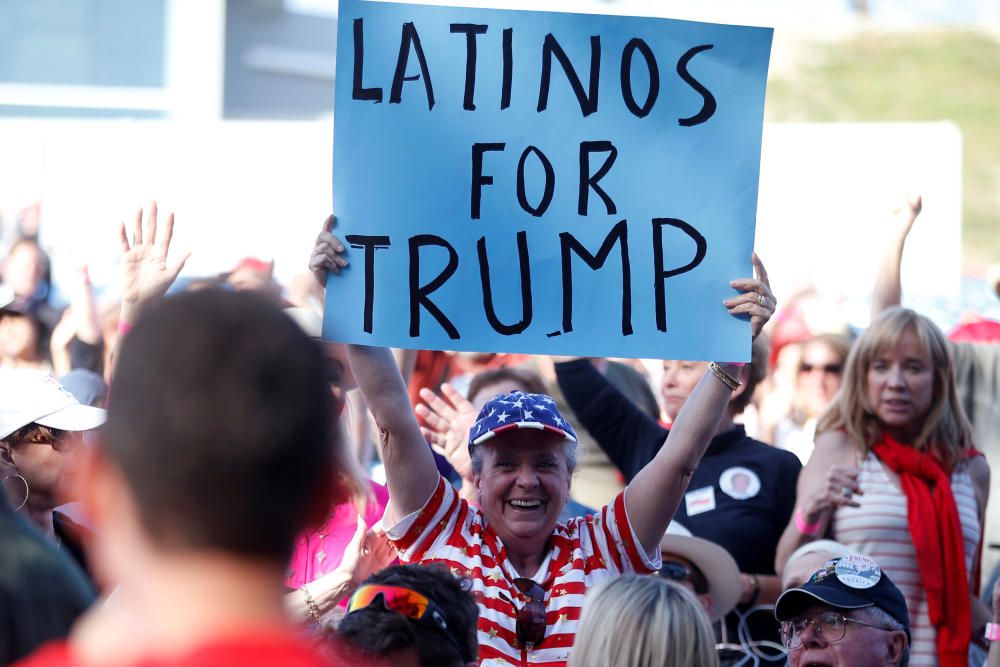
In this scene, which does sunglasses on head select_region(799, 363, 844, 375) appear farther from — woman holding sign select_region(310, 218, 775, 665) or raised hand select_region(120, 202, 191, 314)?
raised hand select_region(120, 202, 191, 314)

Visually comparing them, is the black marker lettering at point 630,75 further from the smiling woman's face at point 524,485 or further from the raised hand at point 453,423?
the raised hand at point 453,423

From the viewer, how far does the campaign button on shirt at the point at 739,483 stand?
A: 434 centimetres

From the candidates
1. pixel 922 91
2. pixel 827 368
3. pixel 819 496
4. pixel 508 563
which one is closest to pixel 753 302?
pixel 508 563

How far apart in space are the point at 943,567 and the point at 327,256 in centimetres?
216

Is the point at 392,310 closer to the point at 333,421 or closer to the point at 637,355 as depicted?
the point at 637,355

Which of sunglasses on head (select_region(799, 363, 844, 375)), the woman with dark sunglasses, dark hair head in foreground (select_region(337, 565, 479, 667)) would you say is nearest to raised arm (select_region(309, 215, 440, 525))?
dark hair head in foreground (select_region(337, 565, 479, 667))

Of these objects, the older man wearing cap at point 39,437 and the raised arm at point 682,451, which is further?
the older man wearing cap at point 39,437

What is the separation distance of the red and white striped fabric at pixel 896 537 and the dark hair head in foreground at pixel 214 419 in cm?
323

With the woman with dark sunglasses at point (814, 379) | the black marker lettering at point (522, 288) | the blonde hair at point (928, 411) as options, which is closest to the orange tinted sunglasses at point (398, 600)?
the black marker lettering at point (522, 288)

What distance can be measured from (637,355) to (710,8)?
63.1 feet

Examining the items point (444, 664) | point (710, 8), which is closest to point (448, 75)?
point (444, 664)

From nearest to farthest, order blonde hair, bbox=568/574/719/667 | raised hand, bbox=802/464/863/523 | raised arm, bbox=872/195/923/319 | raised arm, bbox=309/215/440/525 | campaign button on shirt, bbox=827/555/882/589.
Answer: blonde hair, bbox=568/574/719/667
raised arm, bbox=309/215/440/525
campaign button on shirt, bbox=827/555/882/589
raised hand, bbox=802/464/863/523
raised arm, bbox=872/195/923/319

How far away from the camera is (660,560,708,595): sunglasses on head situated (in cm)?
387

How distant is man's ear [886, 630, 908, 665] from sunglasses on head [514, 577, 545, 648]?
821 millimetres
